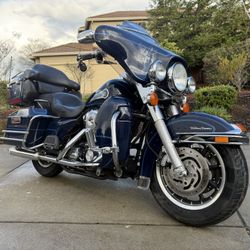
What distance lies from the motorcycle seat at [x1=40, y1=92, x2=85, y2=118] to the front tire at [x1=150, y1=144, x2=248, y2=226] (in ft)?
3.76

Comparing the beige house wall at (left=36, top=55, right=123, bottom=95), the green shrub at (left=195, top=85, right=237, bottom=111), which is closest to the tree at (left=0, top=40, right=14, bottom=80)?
the beige house wall at (left=36, top=55, right=123, bottom=95)

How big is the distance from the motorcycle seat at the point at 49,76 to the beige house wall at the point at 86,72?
16.7 meters

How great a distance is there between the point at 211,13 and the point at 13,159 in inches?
667

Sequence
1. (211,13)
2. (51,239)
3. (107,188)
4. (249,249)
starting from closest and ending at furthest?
(249,249) < (51,239) < (107,188) < (211,13)

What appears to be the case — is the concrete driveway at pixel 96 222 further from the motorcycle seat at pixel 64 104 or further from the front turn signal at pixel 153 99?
the front turn signal at pixel 153 99

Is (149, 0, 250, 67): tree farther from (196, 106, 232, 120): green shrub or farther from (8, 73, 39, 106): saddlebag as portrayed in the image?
(8, 73, 39, 106): saddlebag

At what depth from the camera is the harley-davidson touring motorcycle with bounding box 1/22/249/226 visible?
2.53 m

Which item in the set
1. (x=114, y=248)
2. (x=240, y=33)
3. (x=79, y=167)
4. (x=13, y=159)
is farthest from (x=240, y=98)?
(x=240, y=33)

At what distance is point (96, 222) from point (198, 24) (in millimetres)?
18495

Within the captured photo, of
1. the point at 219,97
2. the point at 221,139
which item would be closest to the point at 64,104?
the point at 221,139

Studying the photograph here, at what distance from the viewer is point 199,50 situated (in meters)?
18.4

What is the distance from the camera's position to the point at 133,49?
282 cm

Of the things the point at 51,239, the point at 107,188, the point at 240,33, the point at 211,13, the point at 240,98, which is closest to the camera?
the point at 51,239

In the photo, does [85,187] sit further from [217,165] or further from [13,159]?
[13,159]
